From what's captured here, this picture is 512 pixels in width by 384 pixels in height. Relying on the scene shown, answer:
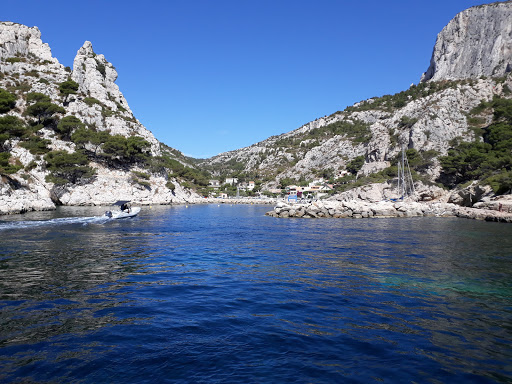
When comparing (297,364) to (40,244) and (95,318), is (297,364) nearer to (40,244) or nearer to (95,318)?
(95,318)

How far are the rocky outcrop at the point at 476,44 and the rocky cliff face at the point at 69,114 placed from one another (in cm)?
12226

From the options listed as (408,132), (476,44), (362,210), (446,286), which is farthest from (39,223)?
(476,44)

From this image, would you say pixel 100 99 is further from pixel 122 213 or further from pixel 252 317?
pixel 252 317

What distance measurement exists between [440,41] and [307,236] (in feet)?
504

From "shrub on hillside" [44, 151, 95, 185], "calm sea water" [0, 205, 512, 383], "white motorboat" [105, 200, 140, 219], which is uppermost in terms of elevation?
"shrub on hillside" [44, 151, 95, 185]

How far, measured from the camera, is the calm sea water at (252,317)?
19.8 feet

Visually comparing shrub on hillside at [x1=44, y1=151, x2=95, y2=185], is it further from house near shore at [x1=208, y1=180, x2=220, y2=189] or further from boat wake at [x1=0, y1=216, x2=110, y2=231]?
house near shore at [x1=208, y1=180, x2=220, y2=189]

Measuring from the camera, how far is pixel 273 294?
11.1m

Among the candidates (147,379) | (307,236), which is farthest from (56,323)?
(307,236)

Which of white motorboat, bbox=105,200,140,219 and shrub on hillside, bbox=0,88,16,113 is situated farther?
shrub on hillside, bbox=0,88,16,113

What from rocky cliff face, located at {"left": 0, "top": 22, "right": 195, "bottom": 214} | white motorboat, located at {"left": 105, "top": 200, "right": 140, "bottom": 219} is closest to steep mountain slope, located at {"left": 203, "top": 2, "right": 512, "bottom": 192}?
rocky cliff face, located at {"left": 0, "top": 22, "right": 195, "bottom": 214}

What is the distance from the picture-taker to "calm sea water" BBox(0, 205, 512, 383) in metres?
6.03

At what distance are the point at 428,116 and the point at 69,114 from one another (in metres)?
105

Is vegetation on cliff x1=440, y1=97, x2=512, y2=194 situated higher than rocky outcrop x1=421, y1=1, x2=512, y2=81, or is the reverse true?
rocky outcrop x1=421, y1=1, x2=512, y2=81
